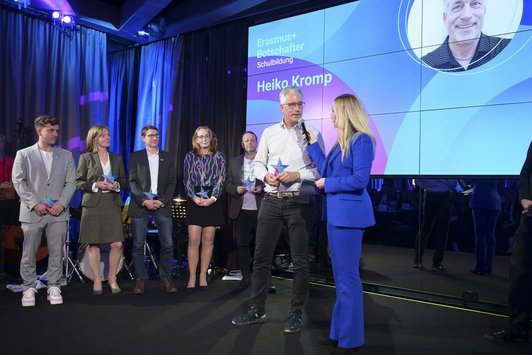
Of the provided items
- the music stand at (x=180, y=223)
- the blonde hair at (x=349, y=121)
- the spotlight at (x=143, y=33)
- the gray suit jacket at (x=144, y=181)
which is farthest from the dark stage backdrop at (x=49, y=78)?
the blonde hair at (x=349, y=121)

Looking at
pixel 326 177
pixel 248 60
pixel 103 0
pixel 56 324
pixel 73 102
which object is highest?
pixel 103 0

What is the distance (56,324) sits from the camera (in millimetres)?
3443

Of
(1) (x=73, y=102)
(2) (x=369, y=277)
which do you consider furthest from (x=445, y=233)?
(1) (x=73, y=102)

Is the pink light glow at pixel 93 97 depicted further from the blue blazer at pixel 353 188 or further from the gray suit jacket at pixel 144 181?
the blue blazer at pixel 353 188

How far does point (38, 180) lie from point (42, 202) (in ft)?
0.68

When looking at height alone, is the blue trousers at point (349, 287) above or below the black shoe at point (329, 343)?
above

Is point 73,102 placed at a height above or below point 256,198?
above

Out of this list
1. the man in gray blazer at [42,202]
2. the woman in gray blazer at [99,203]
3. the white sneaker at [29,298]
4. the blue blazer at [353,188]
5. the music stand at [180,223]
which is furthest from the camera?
the music stand at [180,223]

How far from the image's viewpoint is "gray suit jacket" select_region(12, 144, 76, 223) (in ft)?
13.5

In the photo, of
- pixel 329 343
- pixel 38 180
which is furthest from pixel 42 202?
pixel 329 343

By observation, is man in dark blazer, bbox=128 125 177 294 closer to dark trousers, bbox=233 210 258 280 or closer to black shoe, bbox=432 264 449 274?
dark trousers, bbox=233 210 258 280

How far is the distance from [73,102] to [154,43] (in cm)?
168

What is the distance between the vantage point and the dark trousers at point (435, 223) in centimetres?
467

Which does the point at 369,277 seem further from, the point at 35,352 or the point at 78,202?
the point at 78,202
